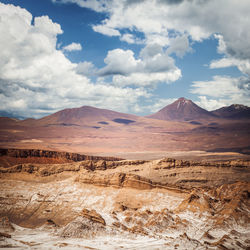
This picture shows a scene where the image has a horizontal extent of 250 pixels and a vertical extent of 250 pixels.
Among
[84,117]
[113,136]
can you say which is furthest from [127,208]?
[84,117]

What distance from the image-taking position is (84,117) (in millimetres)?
172500

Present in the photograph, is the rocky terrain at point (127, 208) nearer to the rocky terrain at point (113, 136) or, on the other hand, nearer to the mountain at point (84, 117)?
the rocky terrain at point (113, 136)

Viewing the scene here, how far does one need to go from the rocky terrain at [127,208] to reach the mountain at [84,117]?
126430 millimetres

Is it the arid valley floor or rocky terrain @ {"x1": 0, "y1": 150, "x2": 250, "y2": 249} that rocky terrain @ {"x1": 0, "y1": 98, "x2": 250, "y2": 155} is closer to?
the arid valley floor

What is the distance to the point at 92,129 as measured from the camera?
144 m

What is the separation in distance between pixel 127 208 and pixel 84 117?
5941 inches

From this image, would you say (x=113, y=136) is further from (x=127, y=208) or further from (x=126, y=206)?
(x=127, y=208)

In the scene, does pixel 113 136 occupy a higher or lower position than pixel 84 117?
lower

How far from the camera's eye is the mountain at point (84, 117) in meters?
164

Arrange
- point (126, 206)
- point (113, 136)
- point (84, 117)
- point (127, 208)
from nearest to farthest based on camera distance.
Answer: point (127, 208) → point (126, 206) → point (113, 136) → point (84, 117)

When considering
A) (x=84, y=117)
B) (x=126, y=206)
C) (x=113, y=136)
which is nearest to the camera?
(x=126, y=206)

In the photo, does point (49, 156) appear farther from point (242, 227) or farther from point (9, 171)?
point (242, 227)

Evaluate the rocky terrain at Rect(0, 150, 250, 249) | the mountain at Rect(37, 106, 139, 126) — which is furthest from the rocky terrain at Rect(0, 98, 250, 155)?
the rocky terrain at Rect(0, 150, 250, 249)

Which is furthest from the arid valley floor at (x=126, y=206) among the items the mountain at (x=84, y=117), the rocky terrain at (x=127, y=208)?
the mountain at (x=84, y=117)
